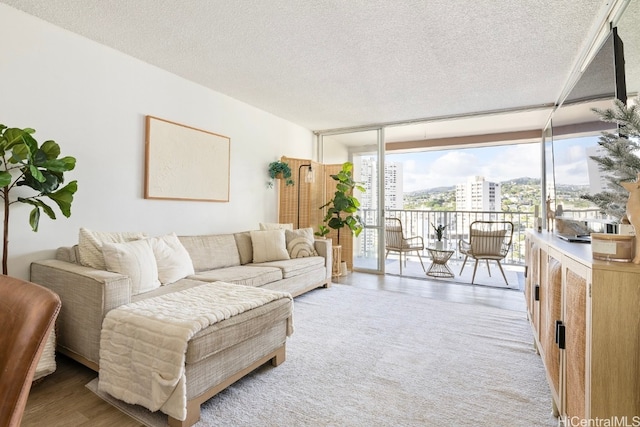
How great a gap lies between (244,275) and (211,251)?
2.01ft

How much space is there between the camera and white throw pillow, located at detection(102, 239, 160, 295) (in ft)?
6.93

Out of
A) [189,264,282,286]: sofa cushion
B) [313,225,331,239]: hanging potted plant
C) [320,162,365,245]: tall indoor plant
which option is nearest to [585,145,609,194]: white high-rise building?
[189,264,282,286]: sofa cushion

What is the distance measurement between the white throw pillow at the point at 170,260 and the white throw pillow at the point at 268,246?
1.02 meters

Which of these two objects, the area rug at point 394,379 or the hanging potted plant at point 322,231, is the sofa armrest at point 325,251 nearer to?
the hanging potted plant at point 322,231

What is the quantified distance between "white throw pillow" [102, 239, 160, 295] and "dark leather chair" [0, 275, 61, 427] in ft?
5.06

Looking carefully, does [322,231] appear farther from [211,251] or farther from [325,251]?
[211,251]

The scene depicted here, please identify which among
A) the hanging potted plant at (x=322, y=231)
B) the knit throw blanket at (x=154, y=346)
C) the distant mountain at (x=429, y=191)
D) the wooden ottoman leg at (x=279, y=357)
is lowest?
the wooden ottoman leg at (x=279, y=357)

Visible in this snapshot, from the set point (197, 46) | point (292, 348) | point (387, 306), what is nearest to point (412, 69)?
point (197, 46)

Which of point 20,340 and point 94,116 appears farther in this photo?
point 94,116

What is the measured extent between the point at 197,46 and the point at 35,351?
2.79 metres

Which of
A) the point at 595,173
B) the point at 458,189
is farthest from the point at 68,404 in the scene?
the point at 458,189

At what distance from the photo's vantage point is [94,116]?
8.70 ft

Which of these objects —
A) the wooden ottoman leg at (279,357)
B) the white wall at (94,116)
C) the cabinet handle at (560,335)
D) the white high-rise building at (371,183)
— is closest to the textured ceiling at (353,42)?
the white wall at (94,116)

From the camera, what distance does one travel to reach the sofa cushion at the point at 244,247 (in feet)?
12.0
